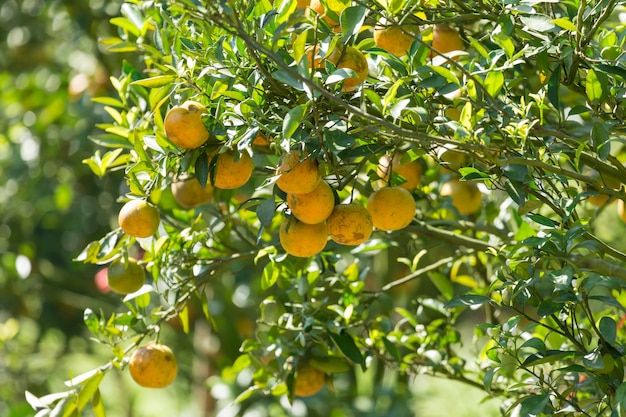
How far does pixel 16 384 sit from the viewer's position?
2652 mm

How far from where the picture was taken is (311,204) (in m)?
0.92

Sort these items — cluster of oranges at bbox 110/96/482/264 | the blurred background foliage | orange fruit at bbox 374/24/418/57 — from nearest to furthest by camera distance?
cluster of oranges at bbox 110/96/482/264 < orange fruit at bbox 374/24/418/57 < the blurred background foliage

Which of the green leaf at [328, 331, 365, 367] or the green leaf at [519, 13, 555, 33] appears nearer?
the green leaf at [519, 13, 555, 33]

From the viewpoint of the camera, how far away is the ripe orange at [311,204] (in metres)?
0.92

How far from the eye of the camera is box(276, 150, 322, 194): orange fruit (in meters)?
0.88

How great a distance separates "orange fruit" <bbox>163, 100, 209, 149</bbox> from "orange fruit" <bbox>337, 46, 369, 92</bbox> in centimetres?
16

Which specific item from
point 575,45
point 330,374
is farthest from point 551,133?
point 330,374

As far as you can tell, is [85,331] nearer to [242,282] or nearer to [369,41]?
[242,282]

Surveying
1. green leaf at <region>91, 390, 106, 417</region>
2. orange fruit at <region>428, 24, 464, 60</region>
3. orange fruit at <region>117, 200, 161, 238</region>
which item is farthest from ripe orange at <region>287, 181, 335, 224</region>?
green leaf at <region>91, 390, 106, 417</region>

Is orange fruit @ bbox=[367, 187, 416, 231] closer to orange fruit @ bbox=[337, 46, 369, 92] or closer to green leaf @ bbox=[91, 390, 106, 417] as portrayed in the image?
orange fruit @ bbox=[337, 46, 369, 92]

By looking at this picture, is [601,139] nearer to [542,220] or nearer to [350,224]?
[542,220]

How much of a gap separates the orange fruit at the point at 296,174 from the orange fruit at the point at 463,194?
502 millimetres

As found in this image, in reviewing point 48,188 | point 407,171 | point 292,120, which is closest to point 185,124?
point 292,120

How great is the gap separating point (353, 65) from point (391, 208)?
0.56 feet
